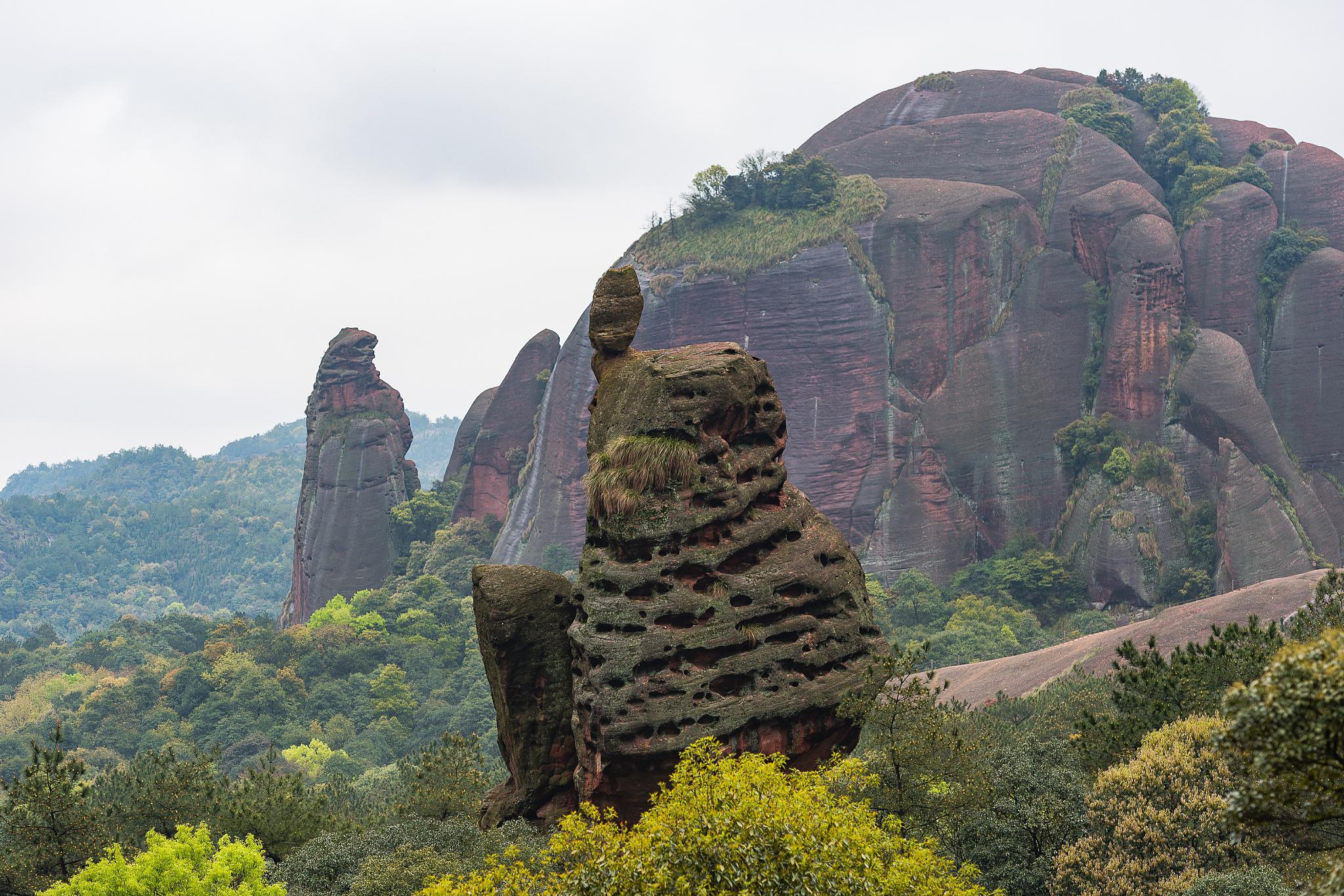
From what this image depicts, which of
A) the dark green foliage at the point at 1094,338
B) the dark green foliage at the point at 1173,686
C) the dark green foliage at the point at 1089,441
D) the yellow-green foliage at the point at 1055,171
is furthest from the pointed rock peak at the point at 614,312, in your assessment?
the yellow-green foliage at the point at 1055,171

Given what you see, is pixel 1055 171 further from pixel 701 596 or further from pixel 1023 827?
pixel 701 596

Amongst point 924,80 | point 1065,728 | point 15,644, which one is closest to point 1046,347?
point 924,80

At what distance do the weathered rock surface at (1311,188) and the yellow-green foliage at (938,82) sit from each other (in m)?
22.3

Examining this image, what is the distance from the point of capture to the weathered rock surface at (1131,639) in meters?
33.9

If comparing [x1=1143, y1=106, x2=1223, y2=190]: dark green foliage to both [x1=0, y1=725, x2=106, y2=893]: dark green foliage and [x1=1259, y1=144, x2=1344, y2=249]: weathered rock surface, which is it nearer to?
[x1=1259, y1=144, x2=1344, y2=249]: weathered rock surface

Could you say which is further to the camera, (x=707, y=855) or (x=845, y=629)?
(x=845, y=629)

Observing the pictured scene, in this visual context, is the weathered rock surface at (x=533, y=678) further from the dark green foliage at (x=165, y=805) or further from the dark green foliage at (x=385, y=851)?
the dark green foliage at (x=165, y=805)

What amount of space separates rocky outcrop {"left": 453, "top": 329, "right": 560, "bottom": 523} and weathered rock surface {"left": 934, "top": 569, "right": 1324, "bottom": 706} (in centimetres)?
4664

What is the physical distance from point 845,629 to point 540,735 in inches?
216

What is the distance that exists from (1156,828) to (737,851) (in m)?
7.47

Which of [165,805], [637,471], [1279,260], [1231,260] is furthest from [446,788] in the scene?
[1279,260]

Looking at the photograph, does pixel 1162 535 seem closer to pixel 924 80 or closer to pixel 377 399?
pixel 924 80

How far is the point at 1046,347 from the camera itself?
64375mm

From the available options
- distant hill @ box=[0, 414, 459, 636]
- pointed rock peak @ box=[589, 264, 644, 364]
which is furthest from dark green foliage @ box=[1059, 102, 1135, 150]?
distant hill @ box=[0, 414, 459, 636]
